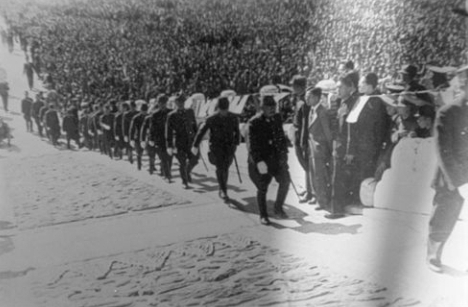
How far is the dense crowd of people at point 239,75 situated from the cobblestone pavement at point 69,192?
0.39ft

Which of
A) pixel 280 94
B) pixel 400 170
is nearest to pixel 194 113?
pixel 280 94

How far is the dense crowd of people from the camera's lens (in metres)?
3.00

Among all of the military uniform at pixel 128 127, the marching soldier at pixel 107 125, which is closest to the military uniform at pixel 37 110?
the marching soldier at pixel 107 125

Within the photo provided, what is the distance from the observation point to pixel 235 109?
10.3 ft

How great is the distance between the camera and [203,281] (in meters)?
3.07

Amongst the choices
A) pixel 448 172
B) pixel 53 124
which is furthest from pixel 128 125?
pixel 448 172

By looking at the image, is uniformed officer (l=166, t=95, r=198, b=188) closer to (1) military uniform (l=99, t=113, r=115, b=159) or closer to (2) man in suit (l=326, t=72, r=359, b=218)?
(1) military uniform (l=99, t=113, r=115, b=159)

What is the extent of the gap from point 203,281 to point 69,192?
74cm

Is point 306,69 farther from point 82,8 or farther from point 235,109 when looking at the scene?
point 82,8

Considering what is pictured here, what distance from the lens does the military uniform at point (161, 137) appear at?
3.20 meters

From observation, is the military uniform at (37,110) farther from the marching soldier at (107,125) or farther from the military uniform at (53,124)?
the marching soldier at (107,125)

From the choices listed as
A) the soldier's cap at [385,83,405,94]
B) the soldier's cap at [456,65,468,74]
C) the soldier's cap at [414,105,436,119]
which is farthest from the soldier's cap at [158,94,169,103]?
the soldier's cap at [456,65,468,74]

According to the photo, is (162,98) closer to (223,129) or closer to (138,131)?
(138,131)

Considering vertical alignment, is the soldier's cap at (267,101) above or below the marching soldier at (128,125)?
above
